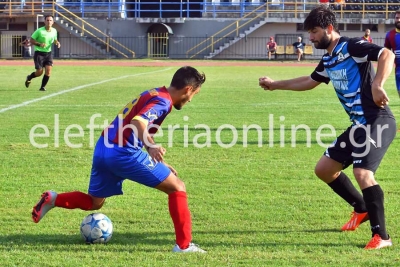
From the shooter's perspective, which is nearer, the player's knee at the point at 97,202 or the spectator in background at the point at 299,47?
the player's knee at the point at 97,202

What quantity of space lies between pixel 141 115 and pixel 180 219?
2.80 ft

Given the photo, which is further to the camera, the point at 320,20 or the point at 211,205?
the point at 211,205

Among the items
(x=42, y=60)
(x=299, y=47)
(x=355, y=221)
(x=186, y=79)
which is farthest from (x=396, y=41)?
(x=299, y=47)

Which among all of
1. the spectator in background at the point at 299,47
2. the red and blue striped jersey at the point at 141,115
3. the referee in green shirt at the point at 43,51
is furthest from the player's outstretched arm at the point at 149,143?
the spectator in background at the point at 299,47

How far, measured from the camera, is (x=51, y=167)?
909cm

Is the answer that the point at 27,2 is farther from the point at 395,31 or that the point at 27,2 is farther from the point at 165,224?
the point at 165,224

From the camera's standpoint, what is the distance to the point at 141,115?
521 cm

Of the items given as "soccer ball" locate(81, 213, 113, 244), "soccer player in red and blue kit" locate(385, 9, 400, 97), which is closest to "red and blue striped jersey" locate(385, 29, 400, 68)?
"soccer player in red and blue kit" locate(385, 9, 400, 97)

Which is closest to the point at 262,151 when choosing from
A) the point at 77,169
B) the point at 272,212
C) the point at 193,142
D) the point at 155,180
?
the point at 193,142

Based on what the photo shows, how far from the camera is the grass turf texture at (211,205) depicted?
534cm

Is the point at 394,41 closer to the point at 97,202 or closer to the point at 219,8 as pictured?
the point at 97,202

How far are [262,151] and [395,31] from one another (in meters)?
4.14

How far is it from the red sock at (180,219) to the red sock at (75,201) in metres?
0.79

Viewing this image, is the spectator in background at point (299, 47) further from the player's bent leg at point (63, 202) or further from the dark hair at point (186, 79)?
the dark hair at point (186, 79)
